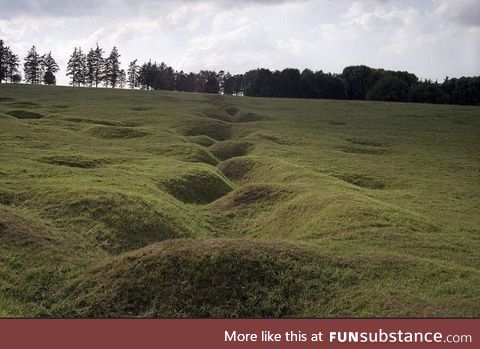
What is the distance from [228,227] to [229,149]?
22.1 meters

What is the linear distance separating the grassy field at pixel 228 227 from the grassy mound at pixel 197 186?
12 cm

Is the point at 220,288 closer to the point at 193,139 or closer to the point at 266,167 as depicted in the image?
the point at 266,167

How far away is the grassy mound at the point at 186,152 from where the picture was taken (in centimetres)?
3762

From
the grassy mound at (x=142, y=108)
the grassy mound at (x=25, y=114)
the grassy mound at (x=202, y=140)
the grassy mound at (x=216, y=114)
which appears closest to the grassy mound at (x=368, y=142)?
the grassy mound at (x=202, y=140)

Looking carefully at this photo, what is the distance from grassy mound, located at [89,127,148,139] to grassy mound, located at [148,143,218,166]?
6.58m

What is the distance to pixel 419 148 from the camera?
4878 cm

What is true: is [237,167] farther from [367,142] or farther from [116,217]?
[367,142]

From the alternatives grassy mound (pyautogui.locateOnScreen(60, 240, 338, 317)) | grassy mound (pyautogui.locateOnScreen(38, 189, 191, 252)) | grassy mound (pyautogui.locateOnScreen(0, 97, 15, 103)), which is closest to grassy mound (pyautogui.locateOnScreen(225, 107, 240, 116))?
grassy mound (pyautogui.locateOnScreen(0, 97, 15, 103))

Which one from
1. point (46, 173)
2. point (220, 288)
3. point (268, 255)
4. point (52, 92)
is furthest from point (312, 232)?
point (52, 92)

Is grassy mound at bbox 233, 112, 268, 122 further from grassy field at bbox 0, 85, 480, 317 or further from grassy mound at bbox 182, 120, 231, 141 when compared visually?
grassy field at bbox 0, 85, 480, 317

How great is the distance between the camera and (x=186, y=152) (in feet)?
127

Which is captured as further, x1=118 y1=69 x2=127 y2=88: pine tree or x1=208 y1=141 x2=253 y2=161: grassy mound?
x1=118 y1=69 x2=127 y2=88: pine tree

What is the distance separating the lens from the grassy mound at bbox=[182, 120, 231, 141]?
2106 inches

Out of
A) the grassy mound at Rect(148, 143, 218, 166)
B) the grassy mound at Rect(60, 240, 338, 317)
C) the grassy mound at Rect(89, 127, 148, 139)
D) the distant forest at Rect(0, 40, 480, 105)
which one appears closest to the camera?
the grassy mound at Rect(60, 240, 338, 317)
